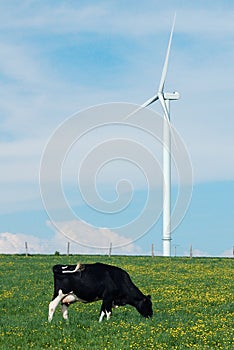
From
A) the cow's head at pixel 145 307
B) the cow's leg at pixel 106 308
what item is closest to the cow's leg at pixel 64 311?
the cow's leg at pixel 106 308

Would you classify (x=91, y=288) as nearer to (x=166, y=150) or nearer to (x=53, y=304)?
(x=53, y=304)

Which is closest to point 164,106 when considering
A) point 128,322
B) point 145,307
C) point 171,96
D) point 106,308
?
point 171,96

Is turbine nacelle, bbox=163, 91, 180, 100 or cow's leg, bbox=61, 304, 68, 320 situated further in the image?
turbine nacelle, bbox=163, 91, 180, 100

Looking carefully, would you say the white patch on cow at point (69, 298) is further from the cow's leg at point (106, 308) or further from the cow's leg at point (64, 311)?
the cow's leg at point (106, 308)

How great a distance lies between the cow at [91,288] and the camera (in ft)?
62.3

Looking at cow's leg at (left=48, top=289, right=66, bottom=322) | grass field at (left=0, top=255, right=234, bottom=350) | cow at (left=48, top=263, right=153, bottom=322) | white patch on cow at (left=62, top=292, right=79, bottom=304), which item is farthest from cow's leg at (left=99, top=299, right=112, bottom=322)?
cow's leg at (left=48, top=289, right=66, bottom=322)

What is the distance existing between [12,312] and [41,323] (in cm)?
387

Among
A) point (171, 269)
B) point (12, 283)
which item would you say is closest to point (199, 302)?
point (12, 283)

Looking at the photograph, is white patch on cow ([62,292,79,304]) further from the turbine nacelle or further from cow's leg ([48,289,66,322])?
the turbine nacelle

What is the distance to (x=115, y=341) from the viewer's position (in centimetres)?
1600

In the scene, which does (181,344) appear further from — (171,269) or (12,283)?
(171,269)

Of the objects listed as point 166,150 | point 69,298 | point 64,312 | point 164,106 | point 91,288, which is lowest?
point 64,312

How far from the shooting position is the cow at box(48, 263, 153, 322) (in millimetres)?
19000

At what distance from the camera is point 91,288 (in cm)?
1898
